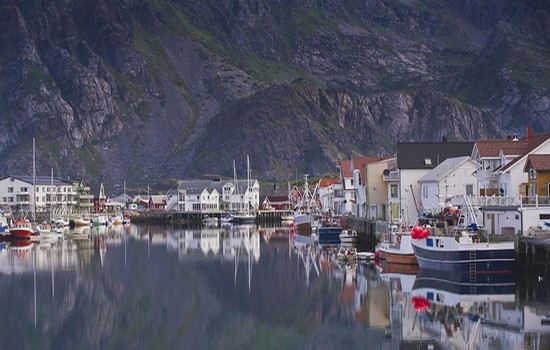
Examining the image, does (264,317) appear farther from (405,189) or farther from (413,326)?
(405,189)

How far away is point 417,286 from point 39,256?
4542 centimetres

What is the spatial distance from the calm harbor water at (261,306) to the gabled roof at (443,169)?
1068 cm

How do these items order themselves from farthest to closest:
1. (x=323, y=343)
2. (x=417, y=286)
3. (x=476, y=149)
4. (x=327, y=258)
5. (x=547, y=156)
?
(x=327, y=258)
(x=476, y=149)
(x=547, y=156)
(x=417, y=286)
(x=323, y=343)

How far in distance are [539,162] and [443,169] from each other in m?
18.3

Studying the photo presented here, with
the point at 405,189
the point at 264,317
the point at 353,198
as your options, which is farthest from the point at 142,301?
the point at 353,198

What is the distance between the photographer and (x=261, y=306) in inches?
2354

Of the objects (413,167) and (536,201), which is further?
(413,167)

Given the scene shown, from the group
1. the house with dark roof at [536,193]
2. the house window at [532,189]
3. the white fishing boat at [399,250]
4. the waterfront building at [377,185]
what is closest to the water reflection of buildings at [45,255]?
the white fishing boat at [399,250]

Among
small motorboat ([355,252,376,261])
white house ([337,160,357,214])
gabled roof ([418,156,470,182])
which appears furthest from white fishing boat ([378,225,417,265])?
white house ([337,160,357,214])

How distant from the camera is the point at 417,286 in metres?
61.8

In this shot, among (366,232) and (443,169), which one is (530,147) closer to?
(443,169)

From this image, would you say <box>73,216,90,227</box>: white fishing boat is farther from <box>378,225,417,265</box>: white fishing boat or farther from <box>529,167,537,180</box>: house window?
<box>529,167,537,180</box>: house window

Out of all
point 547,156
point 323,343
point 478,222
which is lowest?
point 323,343

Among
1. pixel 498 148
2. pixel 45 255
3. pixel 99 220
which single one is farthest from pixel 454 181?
pixel 99 220
